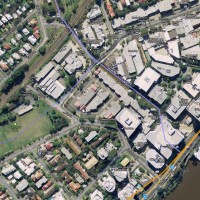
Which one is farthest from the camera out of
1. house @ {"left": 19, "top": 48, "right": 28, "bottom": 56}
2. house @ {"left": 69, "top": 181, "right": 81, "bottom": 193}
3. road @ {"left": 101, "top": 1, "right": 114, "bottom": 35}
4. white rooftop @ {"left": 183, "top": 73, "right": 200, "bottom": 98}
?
house @ {"left": 19, "top": 48, "right": 28, "bottom": 56}

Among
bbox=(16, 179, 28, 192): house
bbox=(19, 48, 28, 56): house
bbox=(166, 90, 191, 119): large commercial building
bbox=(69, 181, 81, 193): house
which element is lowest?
bbox=(166, 90, 191, 119): large commercial building

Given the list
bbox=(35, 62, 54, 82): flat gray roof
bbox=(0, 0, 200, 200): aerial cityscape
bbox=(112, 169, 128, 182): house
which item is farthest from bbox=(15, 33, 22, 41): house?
bbox=(112, 169, 128, 182): house

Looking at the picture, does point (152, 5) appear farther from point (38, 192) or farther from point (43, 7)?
point (38, 192)

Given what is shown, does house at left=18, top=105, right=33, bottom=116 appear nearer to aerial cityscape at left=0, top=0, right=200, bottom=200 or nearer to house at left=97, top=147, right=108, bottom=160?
aerial cityscape at left=0, top=0, right=200, bottom=200

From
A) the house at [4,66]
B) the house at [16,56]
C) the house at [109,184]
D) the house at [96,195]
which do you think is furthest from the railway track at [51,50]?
the house at [96,195]

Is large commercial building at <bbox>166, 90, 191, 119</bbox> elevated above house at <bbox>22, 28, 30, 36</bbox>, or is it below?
below

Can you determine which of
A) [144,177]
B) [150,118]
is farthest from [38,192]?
[150,118]

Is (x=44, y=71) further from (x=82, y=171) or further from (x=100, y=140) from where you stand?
(x=82, y=171)
